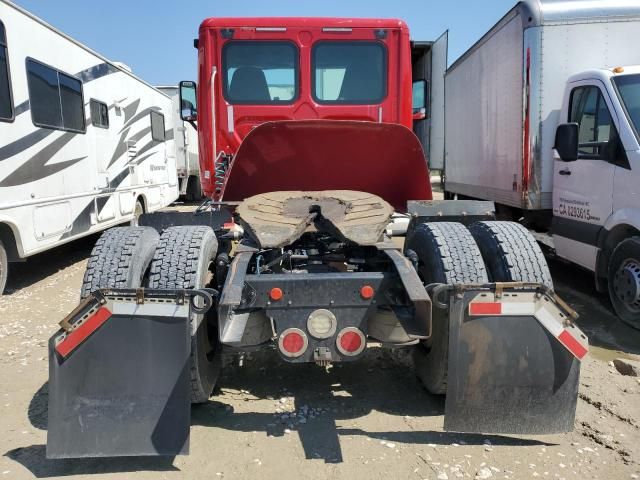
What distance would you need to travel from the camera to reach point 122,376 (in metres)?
2.70

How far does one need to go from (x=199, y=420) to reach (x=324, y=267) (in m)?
1.27

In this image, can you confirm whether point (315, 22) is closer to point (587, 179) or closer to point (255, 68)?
point (255, 68)

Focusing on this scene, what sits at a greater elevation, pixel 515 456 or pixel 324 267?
pixel 324 267

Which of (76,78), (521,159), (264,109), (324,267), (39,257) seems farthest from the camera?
(39,257)

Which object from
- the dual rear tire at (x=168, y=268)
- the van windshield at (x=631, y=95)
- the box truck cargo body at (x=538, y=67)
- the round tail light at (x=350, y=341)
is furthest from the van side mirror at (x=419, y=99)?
the round tail light at (x=350, y=341)

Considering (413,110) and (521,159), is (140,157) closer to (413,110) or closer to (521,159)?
(413,110)

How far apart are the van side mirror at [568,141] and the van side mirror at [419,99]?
1.42 metres

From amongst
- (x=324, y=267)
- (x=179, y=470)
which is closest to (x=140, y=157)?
(x=324, y=267)

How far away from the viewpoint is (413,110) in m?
5.70

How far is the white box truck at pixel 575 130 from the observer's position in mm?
4961

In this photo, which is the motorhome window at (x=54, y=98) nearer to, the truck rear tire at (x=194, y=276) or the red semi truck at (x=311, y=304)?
the red semi truck at (x=311, y=304)

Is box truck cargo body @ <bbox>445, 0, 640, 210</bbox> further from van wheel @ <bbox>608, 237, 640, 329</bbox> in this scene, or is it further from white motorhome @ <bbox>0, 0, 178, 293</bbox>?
white motorhome @ <bbox>0, 0, 178, 293</bbox>

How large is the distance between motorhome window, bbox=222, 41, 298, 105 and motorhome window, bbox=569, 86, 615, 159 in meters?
3.06

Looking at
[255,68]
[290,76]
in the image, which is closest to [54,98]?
[255,68]
